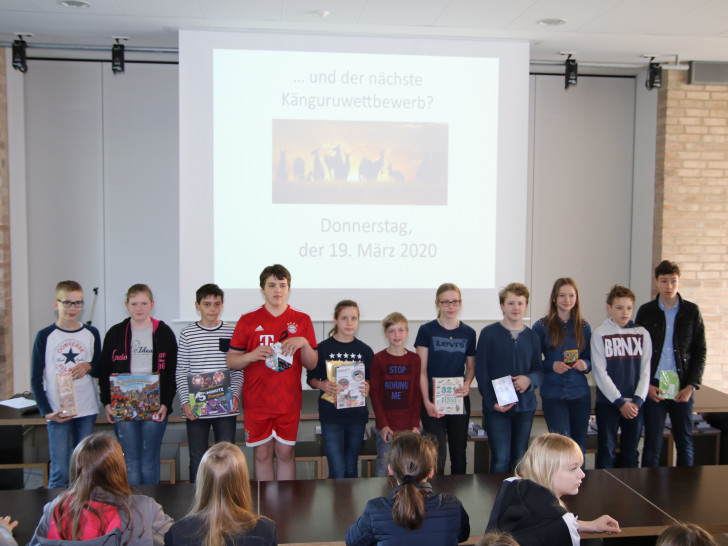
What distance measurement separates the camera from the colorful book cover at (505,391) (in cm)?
337

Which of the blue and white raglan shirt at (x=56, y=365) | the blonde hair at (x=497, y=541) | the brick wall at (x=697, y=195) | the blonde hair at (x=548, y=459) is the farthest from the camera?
the brick wall at (x=697, y=195)

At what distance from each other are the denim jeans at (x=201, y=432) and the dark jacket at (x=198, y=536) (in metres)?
1.61

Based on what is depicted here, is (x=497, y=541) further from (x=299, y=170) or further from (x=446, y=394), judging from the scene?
(x=299, y=170)

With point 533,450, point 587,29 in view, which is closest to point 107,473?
point 533,450

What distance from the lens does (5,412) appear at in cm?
383

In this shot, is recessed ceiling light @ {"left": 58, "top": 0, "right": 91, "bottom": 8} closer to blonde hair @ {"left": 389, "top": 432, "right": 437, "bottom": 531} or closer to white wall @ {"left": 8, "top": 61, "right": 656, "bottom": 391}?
white wall @ {"left": 8, "top": 61, "right": 656, "bottom": 391}

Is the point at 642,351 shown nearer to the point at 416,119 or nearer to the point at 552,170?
the point at 416,119

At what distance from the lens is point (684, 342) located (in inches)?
151

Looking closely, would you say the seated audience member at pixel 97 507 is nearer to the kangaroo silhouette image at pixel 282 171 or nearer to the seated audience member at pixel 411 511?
the seated audience member at pixel 411 511

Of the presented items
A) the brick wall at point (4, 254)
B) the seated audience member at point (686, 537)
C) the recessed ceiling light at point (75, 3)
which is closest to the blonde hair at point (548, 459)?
the seated audience member at point (686, 537)

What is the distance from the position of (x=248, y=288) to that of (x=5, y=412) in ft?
5.99

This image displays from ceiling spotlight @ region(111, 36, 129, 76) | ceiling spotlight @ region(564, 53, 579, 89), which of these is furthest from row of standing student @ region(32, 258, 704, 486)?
ceiling spotlight @ region(564, 53, 579, 89)

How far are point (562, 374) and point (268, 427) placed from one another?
69.6 inches

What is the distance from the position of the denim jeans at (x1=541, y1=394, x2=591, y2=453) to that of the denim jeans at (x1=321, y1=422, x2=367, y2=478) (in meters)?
1.15
